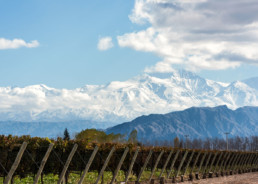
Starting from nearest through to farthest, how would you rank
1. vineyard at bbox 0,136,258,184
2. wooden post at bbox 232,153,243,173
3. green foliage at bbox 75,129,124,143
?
vineyard at bbox 0,136,258,184, wooden post at bbox 232,153,243,173, green foliage at bbox 75,129,124,143

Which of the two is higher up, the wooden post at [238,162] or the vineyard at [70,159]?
the vineyard at [70,159]

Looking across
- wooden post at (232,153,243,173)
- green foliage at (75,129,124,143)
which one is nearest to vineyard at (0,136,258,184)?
wooden post at (232,153,243,173)

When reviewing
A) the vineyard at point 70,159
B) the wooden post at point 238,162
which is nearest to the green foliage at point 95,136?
the wooden post at point 238,162

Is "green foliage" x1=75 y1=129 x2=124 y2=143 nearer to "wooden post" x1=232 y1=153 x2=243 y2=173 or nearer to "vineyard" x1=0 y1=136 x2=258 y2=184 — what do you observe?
"wooden post" x1=232 y1=153 x2=243 y2=173

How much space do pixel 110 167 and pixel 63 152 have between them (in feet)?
17.6

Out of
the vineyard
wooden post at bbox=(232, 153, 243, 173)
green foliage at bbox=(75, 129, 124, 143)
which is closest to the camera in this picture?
the vineyard

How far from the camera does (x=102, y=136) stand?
338ft

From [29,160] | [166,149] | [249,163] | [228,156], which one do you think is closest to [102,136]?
[249,163]

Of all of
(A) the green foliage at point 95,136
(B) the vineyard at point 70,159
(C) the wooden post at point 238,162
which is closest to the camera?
(B) the vineyard at point 70,159

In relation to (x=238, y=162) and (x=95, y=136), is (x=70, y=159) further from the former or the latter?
(x=95, y=136)

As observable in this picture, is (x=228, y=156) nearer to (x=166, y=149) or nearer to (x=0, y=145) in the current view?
(x=166, y=149)

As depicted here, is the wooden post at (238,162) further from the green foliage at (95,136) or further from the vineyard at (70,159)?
the green foliage at (95,136)

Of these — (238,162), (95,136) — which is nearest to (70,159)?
(238,162)

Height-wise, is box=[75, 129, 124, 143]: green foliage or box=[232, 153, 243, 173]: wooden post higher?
box=[75, 129, 124, 143]: green foliage
